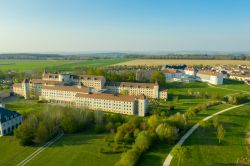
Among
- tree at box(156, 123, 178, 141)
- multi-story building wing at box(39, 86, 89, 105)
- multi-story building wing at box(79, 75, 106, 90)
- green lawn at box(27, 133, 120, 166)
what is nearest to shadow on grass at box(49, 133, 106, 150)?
green lawn at box(27, 133, 120, 166)

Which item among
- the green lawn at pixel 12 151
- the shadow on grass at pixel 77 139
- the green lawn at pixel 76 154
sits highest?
the shadow on grass at pixel 77 139

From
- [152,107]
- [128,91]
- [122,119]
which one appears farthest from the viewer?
[128,91]

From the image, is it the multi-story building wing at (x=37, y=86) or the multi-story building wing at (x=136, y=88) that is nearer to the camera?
the multi-story building wing at (x=136, y=88)

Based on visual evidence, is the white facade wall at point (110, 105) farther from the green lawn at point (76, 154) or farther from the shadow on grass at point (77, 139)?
the green lawn at point (76, 154)

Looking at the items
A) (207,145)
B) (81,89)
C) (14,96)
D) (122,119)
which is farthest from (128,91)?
(207,145)

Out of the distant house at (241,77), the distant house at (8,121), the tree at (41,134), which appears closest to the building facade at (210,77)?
the distant house at (241,77)

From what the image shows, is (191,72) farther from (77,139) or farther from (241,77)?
(77,139)

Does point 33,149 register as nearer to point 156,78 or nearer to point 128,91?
point 128,91
